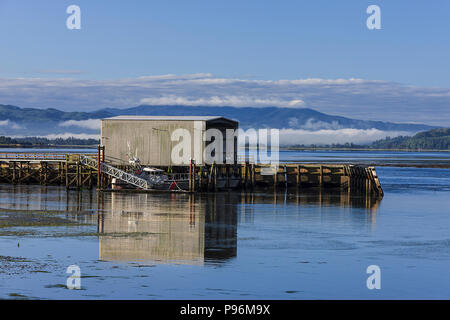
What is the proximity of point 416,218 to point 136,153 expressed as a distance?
31.0 metres

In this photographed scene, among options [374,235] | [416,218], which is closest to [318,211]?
[416,218]

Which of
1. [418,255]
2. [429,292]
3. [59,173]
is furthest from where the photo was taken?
[59,173]

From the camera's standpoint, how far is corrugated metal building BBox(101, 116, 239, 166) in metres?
69.1

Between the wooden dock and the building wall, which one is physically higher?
the building wall

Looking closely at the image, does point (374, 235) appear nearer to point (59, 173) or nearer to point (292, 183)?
point (292, 183)

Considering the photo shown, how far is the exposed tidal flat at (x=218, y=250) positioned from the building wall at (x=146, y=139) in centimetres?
1289

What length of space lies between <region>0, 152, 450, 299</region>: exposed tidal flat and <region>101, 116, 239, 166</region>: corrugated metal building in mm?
12778

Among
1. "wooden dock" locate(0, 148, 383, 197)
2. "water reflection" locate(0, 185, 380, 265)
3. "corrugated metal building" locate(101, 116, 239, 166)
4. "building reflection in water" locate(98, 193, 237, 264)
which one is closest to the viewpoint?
"building reflection in water" locate(98, 193, 237, 264)

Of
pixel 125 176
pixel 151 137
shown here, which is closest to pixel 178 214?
pixel 125 176

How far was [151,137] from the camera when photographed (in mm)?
70188

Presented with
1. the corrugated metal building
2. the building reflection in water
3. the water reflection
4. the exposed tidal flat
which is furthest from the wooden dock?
the exposed tidal flat

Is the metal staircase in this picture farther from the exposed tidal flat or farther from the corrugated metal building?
the exposed tidal flat
